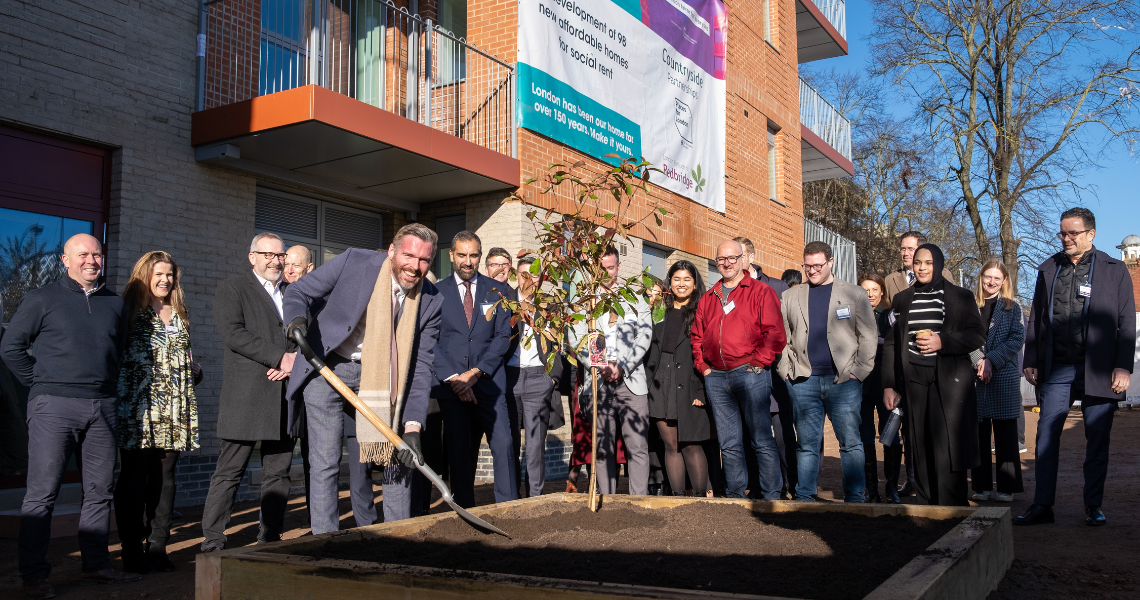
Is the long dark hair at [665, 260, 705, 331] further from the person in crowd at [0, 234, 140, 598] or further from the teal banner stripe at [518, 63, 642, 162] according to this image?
the person in crowd at [0, 234, 140, 598]

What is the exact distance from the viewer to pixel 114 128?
25.9 feet

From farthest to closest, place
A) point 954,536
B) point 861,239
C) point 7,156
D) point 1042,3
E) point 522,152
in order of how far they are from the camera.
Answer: point 861,239
point 1042,3
point 522,152
point 7,156
point 954,536

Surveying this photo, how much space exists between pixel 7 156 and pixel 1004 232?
24397 millimetres

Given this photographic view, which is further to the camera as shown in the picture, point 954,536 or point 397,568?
point 954,536

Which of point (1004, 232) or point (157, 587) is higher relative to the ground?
point (1004, 232)

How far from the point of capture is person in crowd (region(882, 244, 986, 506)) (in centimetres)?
588

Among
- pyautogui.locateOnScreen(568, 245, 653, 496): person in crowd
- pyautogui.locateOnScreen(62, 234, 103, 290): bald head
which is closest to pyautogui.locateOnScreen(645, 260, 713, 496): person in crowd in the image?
pyautogui.locateOnScreen(568, 245, 653, 496): person in crowd

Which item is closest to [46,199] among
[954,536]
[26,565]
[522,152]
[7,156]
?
[7,156]

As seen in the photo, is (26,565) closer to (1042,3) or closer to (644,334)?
(644,334)

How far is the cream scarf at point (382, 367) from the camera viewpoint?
14.6ft

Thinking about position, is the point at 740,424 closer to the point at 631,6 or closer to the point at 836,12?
the point at 631,6

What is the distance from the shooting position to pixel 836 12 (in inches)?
888

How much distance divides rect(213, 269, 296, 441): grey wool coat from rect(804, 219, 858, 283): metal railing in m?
17.1

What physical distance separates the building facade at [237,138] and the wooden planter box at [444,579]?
5.09 meters
